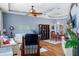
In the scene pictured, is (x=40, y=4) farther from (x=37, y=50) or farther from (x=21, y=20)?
(x=37, y=50)

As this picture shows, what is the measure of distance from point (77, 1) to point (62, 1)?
220mm

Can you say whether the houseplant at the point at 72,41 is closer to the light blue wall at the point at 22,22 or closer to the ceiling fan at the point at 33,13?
the light blue wall at the point at 22,22

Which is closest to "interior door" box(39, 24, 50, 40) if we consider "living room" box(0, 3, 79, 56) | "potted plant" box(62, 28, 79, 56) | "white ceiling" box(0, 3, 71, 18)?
"living room" box(0, 3, 79, 56)

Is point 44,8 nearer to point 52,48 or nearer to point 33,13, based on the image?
point 33,13

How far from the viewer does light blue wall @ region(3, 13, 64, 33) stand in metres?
2.04

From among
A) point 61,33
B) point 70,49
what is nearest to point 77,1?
point 61,33

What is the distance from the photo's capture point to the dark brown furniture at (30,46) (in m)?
2.05

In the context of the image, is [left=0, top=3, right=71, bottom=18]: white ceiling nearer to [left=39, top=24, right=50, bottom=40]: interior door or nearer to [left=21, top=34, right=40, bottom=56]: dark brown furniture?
[left=39, top=24, right=50, bottom=40]: interior door

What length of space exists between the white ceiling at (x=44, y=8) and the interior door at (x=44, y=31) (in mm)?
157

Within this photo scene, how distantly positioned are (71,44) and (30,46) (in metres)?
0.61

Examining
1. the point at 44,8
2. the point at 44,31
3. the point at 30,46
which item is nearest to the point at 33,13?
the point at 44,8

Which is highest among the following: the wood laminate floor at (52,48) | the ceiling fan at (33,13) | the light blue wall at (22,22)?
the ceiling fan at (33,13)

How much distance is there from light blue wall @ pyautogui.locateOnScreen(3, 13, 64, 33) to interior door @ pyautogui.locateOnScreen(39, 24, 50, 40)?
2.4 inches

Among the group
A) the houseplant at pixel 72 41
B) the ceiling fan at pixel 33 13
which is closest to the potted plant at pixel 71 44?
the houseplant at pixel 72 41
